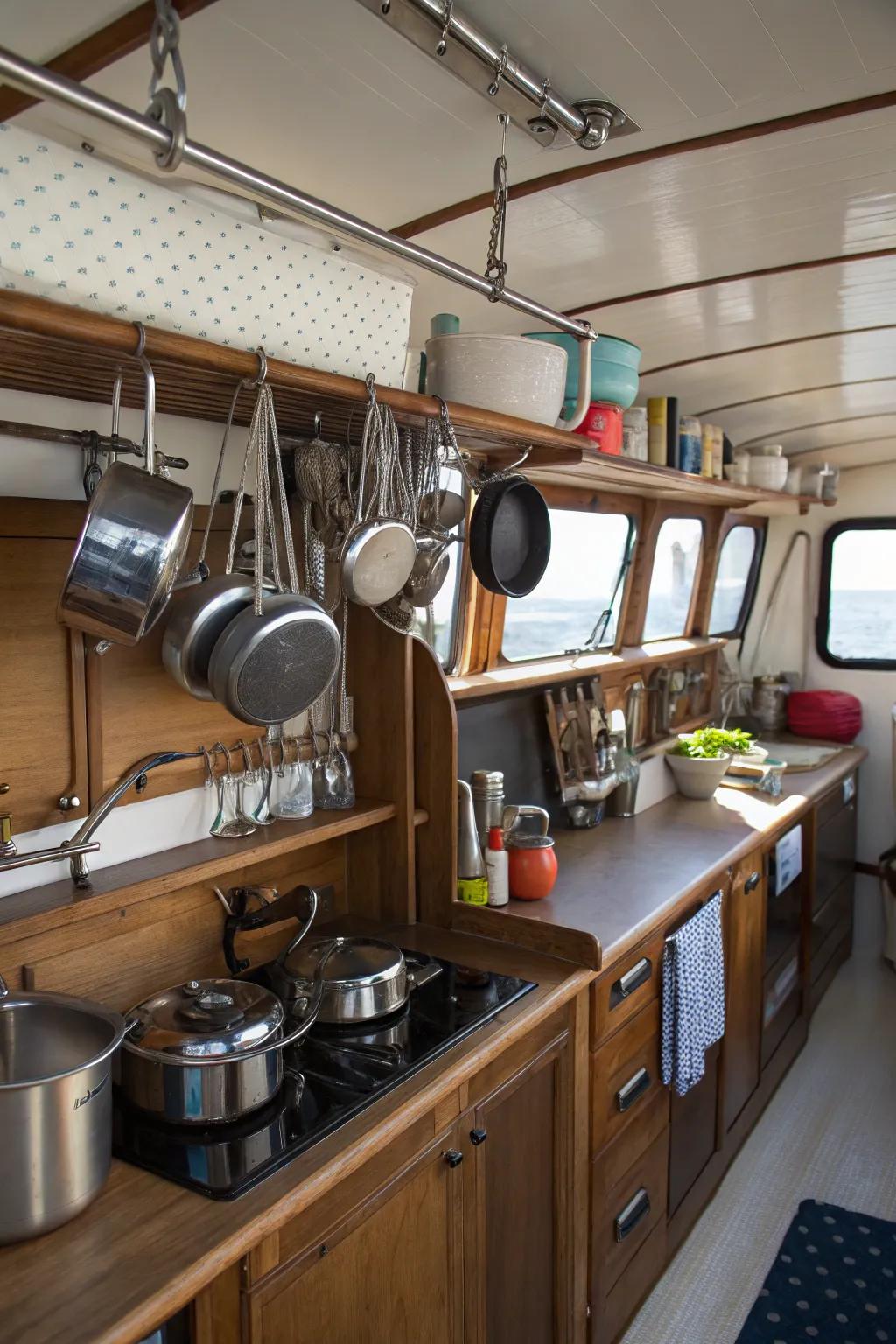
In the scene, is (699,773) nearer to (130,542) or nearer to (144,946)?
(144,946)

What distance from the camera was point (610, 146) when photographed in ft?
5.01

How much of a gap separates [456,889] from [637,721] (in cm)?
165

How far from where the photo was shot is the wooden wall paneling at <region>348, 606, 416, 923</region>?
2184 millimetres

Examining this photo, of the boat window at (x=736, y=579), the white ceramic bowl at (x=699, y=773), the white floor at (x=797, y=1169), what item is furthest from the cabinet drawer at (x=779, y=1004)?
the boat window at (x=736, y=579)

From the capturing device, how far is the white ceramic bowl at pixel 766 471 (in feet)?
12.3

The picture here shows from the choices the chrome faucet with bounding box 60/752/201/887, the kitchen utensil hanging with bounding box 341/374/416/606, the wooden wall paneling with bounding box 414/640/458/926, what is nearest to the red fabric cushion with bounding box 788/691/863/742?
the wooden wall paneling with bounding box 414/640/458/926

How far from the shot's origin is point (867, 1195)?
115 inches

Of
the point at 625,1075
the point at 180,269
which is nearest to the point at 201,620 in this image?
the point at 180,269

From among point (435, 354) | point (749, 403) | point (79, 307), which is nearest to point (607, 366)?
point (435, 354)

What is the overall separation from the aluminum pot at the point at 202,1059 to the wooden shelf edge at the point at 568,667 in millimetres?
1204

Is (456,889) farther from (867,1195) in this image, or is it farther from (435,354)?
(867,1195)

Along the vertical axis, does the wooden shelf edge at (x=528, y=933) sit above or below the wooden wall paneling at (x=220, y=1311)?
above

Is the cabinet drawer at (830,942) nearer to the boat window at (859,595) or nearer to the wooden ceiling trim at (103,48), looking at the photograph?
the boat window at (859,595)

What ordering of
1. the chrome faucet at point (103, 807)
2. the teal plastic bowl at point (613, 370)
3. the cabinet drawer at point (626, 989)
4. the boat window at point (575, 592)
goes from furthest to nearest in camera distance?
the boat window at point (575, 592), the teal plastic bowl at point (613, 370), the cabinet drawer at point (626, 989), the chrome faucet at point (103, 807)
